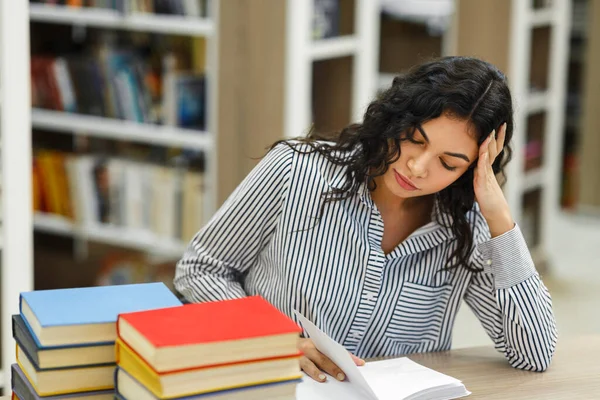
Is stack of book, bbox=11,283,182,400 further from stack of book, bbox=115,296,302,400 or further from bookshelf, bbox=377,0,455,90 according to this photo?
bookshelf, bbox=377,0,455,90

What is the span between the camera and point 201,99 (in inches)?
147

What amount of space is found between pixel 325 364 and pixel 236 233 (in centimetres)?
38

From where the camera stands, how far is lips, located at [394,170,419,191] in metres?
1.64

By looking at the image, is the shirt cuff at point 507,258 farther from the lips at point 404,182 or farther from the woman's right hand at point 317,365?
the woman's right hand at point 317,365

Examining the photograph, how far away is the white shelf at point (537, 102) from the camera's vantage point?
4441 millimetres

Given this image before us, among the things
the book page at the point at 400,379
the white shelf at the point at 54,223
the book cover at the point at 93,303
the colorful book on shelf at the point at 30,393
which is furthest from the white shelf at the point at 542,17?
the colorful book on shelf at the point at 30,393

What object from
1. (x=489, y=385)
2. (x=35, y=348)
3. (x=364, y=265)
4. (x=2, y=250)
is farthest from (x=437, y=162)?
(x=2, y=250)

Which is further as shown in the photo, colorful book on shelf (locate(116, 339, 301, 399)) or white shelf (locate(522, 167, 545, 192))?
white shelf (locate(522, 167, 545, 192))

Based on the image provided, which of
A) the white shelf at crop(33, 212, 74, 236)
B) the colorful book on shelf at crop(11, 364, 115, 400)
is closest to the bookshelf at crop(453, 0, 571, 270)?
the white shelf at crop(33, 212, 74, 236)

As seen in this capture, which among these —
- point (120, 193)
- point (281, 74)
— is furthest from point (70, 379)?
point (120, 193)

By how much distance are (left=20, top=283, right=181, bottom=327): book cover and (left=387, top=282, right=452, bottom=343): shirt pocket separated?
1.89 feet

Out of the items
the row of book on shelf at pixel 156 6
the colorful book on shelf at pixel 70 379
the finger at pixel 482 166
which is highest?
the row of book on shelf at pixel 156 6

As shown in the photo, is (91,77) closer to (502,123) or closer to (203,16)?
(203,16)

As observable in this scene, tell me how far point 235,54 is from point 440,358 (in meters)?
1.94
